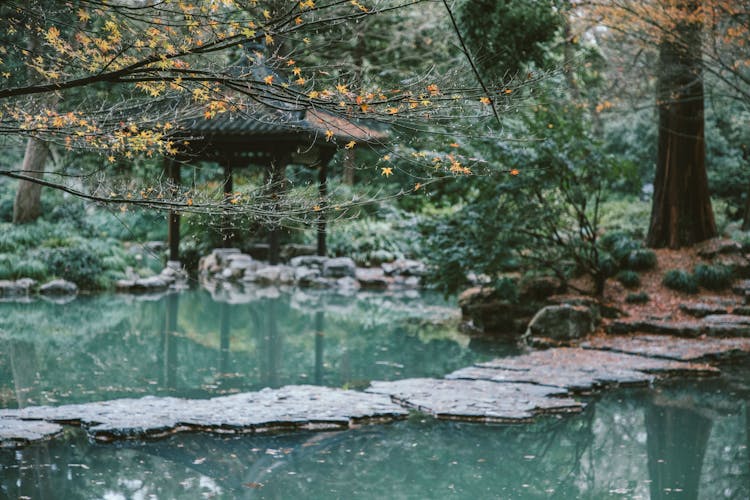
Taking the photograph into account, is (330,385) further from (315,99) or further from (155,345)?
(315,99)

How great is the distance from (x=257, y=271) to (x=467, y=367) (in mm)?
9295

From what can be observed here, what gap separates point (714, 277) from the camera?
1079cm

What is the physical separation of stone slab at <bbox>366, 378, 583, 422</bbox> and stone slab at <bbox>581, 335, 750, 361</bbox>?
6.89 feet

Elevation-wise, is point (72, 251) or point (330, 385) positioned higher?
point (72, 251)

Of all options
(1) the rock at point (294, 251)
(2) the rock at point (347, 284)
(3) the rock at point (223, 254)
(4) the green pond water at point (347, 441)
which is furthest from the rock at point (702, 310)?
(3) the rock at point (223, 254)

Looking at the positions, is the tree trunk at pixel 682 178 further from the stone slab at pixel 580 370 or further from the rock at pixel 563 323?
the stone slab at pixel 580 370

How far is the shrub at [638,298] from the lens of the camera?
10.6 meters

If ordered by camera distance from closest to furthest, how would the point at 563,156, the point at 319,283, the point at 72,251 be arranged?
the point at 563,156 < the point at 72,251 < the point at 319,283

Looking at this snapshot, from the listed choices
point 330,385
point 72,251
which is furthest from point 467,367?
point 72,251

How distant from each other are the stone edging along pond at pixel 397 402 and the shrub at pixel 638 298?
1.99 meters

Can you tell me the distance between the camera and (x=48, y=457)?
4.86 meters

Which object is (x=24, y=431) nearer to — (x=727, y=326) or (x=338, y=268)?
(x=727, y=326)

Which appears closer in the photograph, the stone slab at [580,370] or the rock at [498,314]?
the stone slab at [580,370]

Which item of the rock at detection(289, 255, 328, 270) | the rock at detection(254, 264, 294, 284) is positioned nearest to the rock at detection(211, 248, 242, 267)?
the rock at detection(254, 264, 294, 284)
